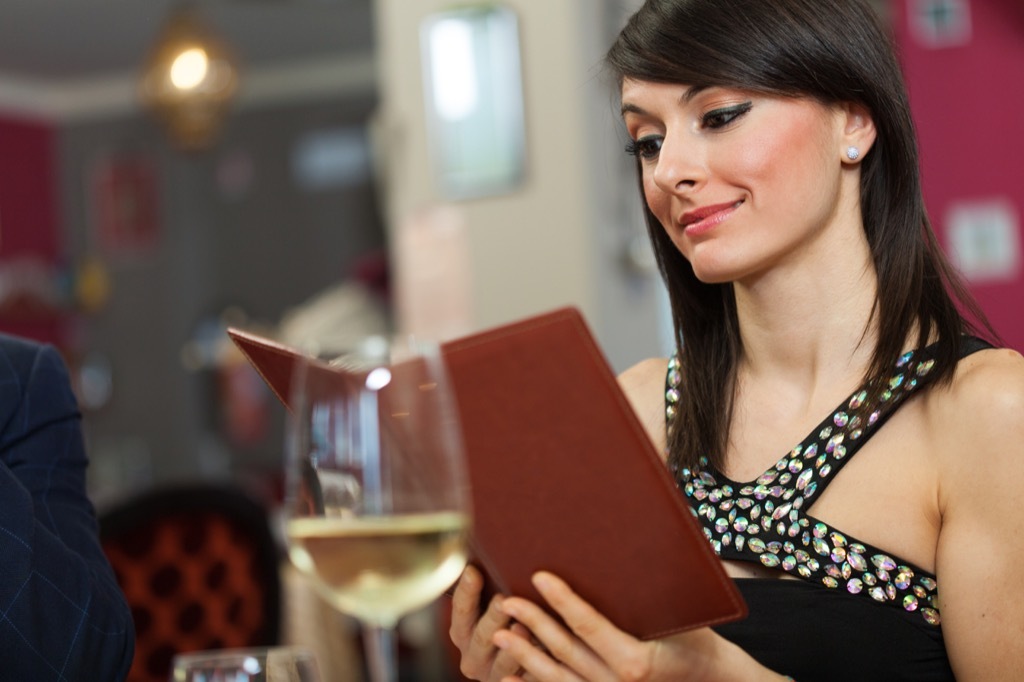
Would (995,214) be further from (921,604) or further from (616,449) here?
(616,449)

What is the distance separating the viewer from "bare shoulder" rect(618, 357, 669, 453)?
1.76m

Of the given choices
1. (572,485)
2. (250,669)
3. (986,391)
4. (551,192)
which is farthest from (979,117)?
(250,669)

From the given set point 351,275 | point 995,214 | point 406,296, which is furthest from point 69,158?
point 995,214

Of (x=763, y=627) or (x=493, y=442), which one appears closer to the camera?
(x=493, y=442)

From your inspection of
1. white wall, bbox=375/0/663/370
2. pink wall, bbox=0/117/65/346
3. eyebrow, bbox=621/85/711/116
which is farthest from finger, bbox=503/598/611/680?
pink wall, bbox=0/117/65/346

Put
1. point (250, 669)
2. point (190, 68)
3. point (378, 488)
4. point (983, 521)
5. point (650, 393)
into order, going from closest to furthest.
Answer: point (378, 488) < point (250, 669) < point (983, 521) < point (650, 393) < point (190, 68)

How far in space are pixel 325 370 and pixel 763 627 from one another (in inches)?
34.3

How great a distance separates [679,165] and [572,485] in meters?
0.54

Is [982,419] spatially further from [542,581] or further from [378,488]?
[378,488]

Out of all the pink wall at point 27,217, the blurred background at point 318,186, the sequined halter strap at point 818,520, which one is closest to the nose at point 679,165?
the sequined halter strap at point 818,520

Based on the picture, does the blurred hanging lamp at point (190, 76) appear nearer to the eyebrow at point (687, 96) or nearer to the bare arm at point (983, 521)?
the eyebrow at point (687, 96)

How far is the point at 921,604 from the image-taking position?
1.41m

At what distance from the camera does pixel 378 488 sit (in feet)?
2.22

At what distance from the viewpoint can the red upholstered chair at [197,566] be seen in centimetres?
255
